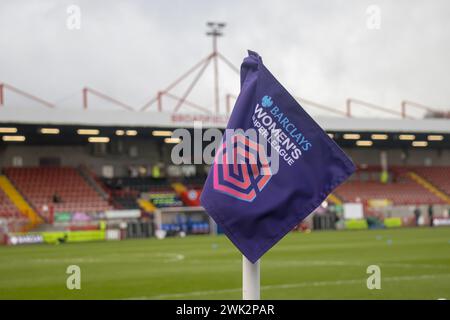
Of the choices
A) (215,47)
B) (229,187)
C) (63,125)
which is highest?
(215,47)

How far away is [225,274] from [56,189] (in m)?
32.7

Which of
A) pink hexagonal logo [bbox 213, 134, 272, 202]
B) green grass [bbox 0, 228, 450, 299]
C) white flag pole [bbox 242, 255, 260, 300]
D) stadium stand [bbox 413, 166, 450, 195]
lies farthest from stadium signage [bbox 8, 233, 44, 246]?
pink hexagonal logo [bbox 213, 134, 272, 202]

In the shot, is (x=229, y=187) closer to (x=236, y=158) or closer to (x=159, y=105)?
(x=236, y=158)

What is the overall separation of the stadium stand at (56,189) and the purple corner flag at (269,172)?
4114 cm

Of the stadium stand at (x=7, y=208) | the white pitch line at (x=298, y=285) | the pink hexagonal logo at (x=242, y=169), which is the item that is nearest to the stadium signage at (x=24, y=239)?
the stadium stand at (x=7, y=208)

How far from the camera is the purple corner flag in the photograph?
4.22m

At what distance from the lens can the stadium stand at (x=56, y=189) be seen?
46438 mm

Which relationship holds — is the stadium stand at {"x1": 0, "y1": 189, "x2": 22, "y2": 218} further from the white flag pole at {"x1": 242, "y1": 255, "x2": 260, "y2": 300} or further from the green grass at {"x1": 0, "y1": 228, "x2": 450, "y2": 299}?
the white flag pole at {"x1": 242, "y1": 255, "x2": 260, "y2": 300}

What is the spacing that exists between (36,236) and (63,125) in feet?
27.0

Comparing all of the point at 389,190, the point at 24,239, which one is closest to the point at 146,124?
the point at 24,239

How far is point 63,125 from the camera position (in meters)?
44.4

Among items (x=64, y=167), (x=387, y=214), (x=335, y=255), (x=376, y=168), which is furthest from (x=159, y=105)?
(x=335, y=255)

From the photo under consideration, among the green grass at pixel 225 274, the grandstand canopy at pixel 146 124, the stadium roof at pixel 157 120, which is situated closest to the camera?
the green grass at pixel 225 274

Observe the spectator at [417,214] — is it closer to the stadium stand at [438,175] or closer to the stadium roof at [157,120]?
the stadium roof at [157,120]
